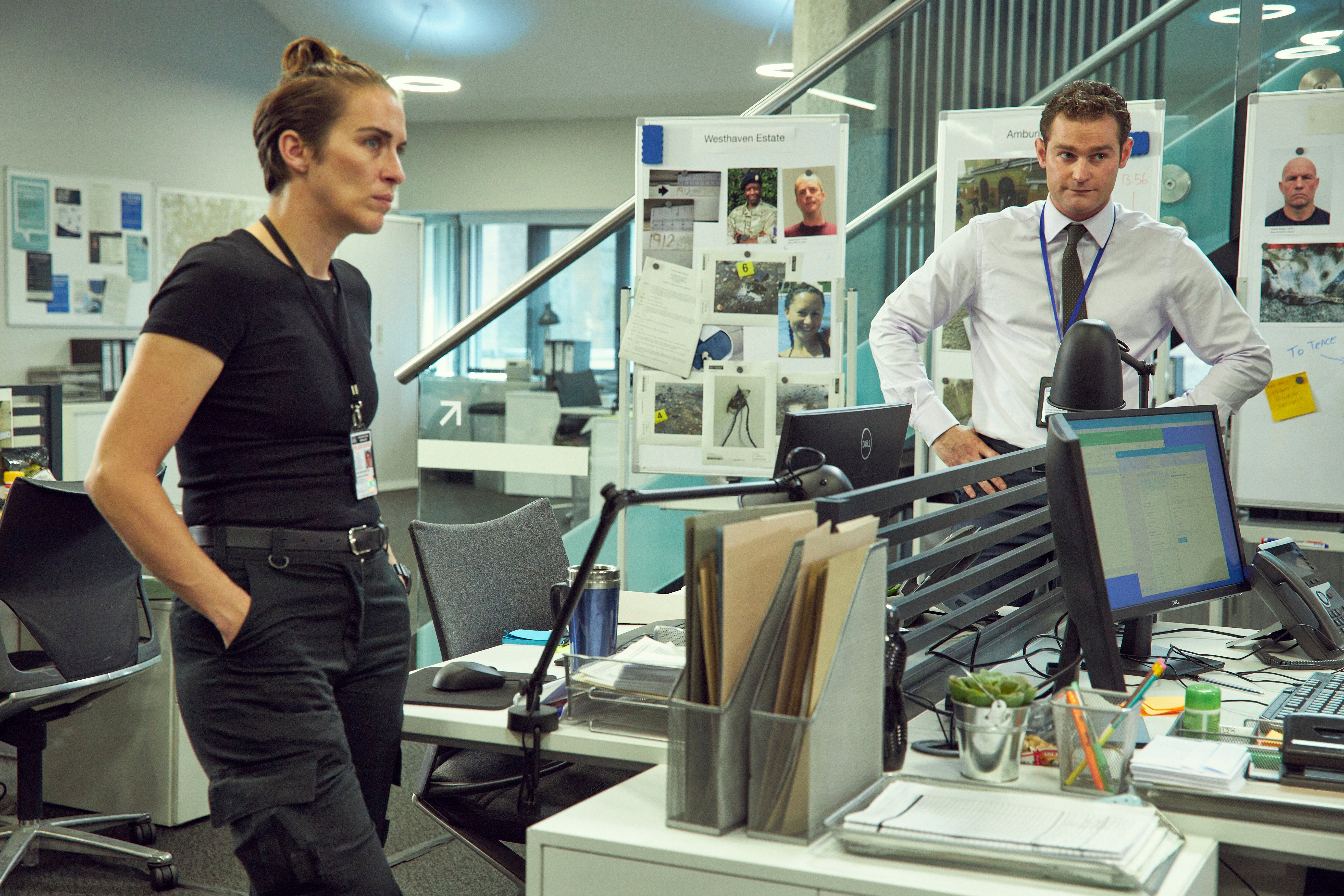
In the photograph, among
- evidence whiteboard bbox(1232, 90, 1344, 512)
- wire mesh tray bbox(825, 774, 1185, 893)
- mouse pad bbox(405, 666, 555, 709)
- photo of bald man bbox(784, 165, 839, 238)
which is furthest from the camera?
photo of bald man bbox(784, 165, 839, 238)

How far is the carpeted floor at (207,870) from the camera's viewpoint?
259 centimetres

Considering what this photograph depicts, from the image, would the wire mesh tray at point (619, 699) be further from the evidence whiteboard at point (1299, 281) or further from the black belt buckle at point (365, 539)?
the evidence whiteboard at point (1299, 281)

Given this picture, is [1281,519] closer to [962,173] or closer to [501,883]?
[962,173]

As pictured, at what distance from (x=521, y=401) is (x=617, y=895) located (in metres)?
2.97

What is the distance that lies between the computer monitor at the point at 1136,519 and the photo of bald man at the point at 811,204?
1.83 metres

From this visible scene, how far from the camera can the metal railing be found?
3748 mm

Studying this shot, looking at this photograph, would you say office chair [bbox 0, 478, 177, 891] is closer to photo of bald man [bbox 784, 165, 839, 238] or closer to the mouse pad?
the mouse pad

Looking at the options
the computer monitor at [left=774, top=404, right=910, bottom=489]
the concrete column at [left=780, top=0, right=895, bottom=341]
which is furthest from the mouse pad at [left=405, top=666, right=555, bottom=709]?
the concrete column at [left=780, top=0, right=895, bottom=341]

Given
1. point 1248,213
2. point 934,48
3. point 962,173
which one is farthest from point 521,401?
point 1248,213

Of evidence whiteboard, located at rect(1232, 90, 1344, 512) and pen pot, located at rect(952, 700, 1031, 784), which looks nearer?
pen pot, located at rect(952, 700, 1031, 784)

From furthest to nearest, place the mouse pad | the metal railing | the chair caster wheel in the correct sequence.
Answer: the metal railing, the chair caster wheel, the mouse pad

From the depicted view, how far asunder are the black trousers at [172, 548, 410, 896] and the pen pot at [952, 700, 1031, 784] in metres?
0.67

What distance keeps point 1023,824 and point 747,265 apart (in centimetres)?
266

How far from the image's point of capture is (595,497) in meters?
3.84
